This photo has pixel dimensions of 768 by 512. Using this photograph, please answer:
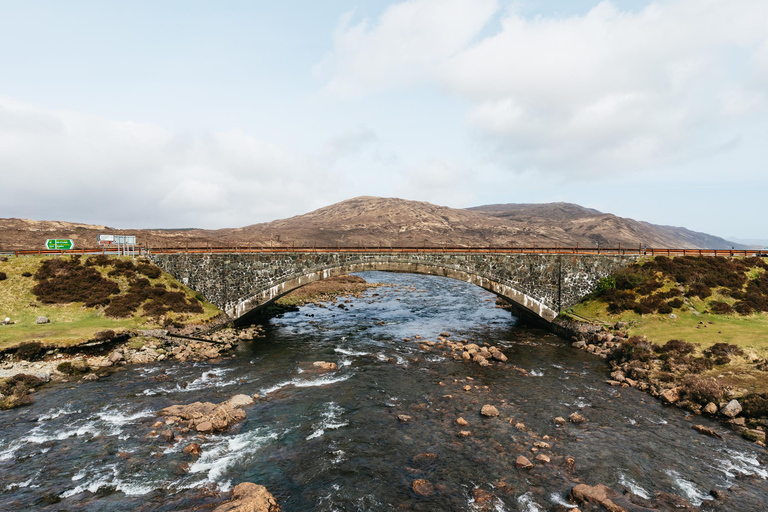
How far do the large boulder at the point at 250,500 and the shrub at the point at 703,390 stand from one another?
26506mm

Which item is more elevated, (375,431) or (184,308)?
(184,308)

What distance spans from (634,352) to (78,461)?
39085 millimetres

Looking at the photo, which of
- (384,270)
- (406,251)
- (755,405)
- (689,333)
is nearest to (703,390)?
(755,405)

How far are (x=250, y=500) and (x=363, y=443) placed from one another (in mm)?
6730

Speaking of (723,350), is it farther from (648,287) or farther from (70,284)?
(70,284)

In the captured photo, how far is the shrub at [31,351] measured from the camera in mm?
27875

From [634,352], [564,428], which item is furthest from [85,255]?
[634,352]

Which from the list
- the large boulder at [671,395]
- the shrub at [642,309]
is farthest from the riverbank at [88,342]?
the shrub at [642,309]

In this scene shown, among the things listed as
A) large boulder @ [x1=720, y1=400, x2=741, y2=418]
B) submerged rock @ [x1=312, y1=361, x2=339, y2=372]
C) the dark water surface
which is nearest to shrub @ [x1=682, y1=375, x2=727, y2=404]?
large boulder @ [x1=720, y1=400, x2=741, y2=418]

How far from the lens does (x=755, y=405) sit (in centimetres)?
2181

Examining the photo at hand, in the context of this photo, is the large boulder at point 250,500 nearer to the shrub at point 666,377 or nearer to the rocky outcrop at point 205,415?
the rocky outcrop at point 205,415

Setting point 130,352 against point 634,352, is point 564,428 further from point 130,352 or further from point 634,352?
point 130,352

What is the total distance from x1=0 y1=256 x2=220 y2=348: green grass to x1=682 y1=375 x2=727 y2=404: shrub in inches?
1697

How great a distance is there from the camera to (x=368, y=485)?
1617 centimetres
